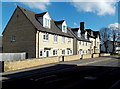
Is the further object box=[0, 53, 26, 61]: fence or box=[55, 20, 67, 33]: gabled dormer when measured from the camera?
box=[55, 20, 67, 33]: gabled dormer

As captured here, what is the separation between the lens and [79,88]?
747 cm

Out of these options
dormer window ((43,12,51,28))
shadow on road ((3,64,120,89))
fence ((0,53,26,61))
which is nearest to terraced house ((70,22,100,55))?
dormer window ((43,12,51,28))

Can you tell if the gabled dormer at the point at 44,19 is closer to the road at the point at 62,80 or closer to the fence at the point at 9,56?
the fence at the point at 9,56

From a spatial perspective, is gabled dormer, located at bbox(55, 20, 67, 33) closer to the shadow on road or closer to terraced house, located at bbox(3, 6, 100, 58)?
terraced house, located at bbox(3, 6, 100, 58)

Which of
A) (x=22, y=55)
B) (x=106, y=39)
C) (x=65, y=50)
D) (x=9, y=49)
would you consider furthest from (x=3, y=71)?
(x=106, y=39)

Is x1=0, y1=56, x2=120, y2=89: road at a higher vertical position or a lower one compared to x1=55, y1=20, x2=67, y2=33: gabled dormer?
lower

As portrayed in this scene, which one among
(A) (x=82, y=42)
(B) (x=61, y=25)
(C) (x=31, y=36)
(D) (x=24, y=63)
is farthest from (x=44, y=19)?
(A) (x=82, y=42)

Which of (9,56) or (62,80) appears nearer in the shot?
(62,80)

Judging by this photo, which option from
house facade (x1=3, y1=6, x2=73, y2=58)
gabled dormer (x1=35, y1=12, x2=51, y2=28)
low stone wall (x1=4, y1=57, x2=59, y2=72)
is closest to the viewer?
low stone wall (x1=4, y1=57, x2=59, y2=72)

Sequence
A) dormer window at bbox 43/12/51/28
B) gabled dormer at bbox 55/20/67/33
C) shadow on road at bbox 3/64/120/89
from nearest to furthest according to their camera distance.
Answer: shadow on road at bbox 3/64/120/89 < dormer window at bbox 43/12/51/28 < gabled dormer at bbox 55/20/67/33

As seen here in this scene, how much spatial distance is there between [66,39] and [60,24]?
3632mm

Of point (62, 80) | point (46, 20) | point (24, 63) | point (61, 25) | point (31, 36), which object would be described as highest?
point (46, 20)

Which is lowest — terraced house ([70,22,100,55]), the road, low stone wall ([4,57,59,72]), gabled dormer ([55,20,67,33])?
the road

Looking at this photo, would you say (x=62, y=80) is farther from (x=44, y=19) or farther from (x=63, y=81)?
(x=44, y=19)
